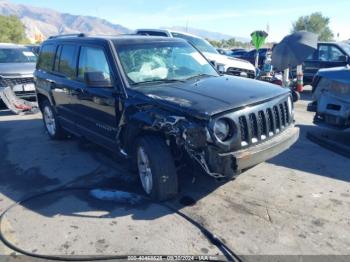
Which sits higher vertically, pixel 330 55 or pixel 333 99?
pixel 330 55

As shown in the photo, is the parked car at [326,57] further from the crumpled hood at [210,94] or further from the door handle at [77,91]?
the door handle at [77,91]

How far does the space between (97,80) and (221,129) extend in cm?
176

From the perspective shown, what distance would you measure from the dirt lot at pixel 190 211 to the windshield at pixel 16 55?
21.9 ft

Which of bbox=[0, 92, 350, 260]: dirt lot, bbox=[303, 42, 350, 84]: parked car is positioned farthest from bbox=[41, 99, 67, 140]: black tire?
bbox=[303, 42, 350, 84]: parked car

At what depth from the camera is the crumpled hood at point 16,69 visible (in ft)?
35.2

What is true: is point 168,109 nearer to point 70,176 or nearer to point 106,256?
point 106,256

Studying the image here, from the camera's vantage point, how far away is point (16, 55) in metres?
12.1

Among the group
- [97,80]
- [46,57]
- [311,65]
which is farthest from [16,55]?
[311,65]

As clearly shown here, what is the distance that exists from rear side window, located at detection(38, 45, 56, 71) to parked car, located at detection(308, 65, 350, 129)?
4.79 meters

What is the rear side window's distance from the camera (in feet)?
22.4

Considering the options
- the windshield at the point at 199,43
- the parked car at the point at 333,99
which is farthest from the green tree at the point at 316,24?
the parked car at the point at 333,99

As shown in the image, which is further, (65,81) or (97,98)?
(65,81)

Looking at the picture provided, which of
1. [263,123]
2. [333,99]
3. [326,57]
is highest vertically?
[326,57]

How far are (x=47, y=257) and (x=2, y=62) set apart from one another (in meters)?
9.60
